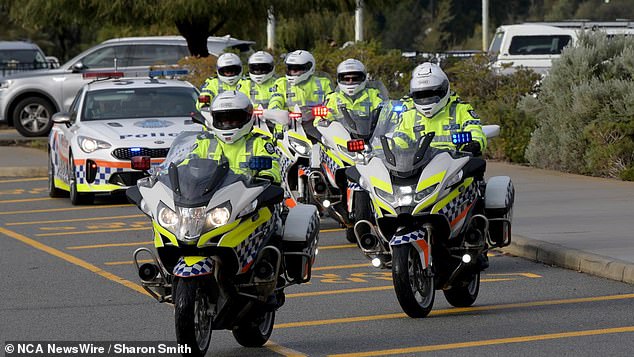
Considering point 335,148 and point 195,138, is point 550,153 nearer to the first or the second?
point 335,148

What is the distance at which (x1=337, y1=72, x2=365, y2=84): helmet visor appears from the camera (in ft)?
49.5

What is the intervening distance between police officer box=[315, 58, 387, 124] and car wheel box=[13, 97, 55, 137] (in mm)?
15164

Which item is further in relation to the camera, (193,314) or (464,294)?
(464,294)

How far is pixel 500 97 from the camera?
22953mm

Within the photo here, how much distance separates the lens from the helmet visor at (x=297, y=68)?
54.1 feet

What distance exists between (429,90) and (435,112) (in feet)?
0.64

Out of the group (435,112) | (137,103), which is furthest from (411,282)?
(137,103)

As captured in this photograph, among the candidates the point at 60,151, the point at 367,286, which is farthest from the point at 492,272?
the point at 60,151

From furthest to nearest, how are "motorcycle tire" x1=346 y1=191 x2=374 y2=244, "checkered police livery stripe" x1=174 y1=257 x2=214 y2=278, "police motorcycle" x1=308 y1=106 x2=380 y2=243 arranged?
1. "police motorcycle" x1=308 y1=106 x2=380 y2=243
2. "motorcycle tire" x1=346 y1=191 x2=374 y2=244
3. "checkered police livery stripe" x1=174 y1=257 x2=214 y2=278

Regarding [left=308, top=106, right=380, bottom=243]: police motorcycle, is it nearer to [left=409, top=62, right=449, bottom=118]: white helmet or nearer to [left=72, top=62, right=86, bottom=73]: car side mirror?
[left=409, top=62, right=449, bottom=118]: white helmet

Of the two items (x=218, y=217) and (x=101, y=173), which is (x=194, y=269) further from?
(x=101, y=173)

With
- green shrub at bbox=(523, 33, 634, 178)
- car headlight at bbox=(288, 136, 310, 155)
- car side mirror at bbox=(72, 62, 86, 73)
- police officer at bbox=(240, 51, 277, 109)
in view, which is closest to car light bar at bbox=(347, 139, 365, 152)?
car headlight at bbox=(288, 136, 310, 155)

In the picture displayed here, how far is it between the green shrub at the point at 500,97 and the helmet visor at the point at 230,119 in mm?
12648

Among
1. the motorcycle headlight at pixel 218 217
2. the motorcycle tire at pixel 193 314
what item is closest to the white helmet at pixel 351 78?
the motorcycle headlight at pixel 218 217
